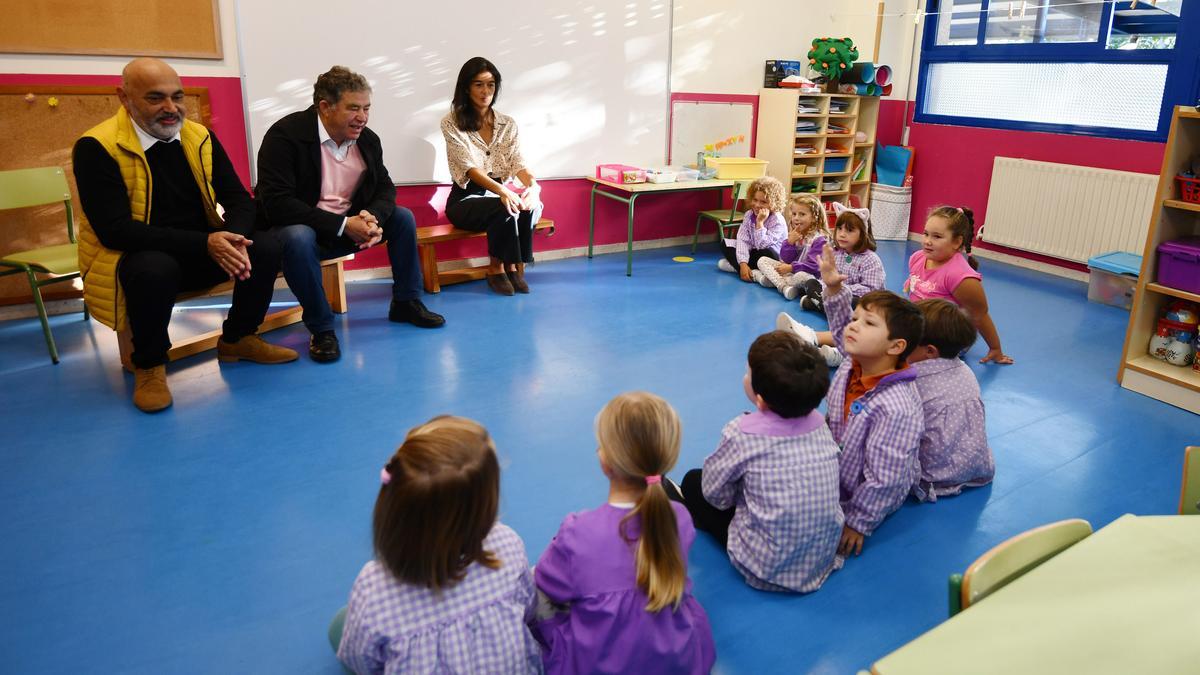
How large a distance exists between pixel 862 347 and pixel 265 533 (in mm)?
1835

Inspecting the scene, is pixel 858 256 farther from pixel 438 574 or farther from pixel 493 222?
pixel 438 574

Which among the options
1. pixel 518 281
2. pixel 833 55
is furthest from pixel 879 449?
pixel 833 55

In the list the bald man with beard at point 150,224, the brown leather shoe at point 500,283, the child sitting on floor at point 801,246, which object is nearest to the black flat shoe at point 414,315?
the brown leather shoe at point 500,283

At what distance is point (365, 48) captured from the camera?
15.5 feet

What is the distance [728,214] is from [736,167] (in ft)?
1.17

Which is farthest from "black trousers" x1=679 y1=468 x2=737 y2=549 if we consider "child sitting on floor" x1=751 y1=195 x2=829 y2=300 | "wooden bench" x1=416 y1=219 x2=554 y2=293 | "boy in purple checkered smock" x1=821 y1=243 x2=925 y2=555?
"wooden bench" x1=416 y1=219 x2=554 y2=293

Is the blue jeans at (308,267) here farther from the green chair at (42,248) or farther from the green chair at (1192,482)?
the green chair at (1192,482)

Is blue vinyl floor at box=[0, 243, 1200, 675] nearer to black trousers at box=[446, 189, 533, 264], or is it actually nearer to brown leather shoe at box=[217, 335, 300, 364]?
brown leather shoe at box=[217, 335, 300, 364]

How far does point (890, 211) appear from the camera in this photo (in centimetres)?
667

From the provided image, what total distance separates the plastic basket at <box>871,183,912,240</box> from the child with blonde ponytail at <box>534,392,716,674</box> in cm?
561

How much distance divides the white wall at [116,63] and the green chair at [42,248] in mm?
492

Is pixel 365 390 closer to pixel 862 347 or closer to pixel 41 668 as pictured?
pixel 41 668

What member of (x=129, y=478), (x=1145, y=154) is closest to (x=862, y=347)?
(x=129, y=478)

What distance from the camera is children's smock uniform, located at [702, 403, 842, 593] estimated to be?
2016 mm
